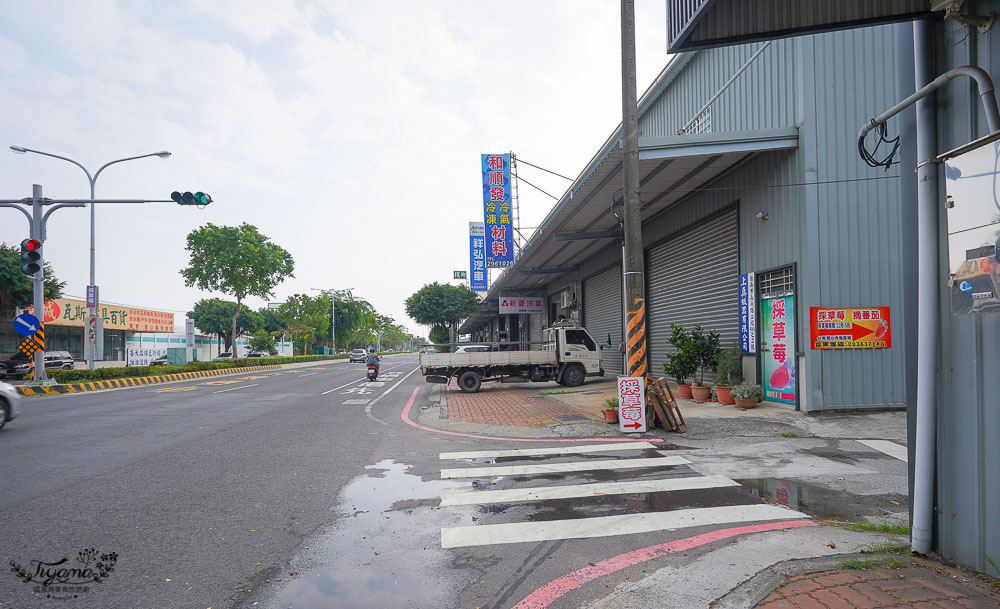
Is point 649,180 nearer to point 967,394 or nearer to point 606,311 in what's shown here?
point 606,311

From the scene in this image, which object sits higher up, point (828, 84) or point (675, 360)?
point (828, 84)

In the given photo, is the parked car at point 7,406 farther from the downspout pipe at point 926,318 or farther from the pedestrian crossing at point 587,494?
the downspout pipe at point 926,318

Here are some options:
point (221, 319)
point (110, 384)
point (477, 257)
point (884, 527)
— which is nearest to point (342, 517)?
point (884, 527)

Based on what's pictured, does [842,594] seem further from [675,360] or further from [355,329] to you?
[355,329]

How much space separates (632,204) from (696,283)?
21.5 feet

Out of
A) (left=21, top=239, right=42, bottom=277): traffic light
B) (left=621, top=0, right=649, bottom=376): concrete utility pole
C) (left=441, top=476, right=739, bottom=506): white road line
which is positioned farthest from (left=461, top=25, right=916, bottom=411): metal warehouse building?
(left=21, top=239, right=42, bottom=277): traffic light

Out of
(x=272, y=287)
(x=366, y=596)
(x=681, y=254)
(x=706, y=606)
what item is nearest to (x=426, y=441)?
(x=366, y=596)

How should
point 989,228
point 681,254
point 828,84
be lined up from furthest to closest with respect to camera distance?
point 681,254, point 828,84, point 989,228

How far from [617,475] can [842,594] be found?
3.46 meters

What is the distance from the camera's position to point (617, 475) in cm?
677

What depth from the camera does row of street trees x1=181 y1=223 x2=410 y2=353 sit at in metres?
36.8

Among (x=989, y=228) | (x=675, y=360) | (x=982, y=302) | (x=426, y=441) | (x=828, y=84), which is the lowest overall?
(x=426, y=441)

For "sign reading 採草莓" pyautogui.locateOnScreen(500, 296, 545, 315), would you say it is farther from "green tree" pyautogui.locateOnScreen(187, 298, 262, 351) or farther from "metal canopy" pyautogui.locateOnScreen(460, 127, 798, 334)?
"green tree" pyautogui.locateOnScreen(187, 298, 262, 351)

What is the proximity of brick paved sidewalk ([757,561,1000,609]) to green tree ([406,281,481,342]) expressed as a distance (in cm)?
5230
